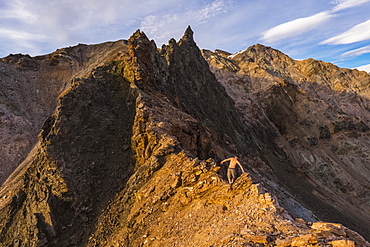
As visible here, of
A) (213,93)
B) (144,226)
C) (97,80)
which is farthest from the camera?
(213,93)

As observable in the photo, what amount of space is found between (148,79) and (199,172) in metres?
11.7

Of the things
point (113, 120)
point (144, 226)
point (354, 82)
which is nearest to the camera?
point (144, 226)

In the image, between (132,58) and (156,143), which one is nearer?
(156,143)

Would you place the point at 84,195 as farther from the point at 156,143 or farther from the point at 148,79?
the point at 148,79

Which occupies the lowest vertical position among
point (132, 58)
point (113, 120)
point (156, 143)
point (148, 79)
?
point (156, 143)

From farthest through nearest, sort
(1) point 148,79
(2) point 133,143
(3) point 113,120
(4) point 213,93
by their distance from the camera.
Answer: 1. (4) point 213,93
2. (1) point 148,79
3. (3) point 113,120
4. (2) point 133,143

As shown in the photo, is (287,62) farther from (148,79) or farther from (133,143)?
(133,143)

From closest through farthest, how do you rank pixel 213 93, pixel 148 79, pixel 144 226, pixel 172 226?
pixel 172 226 → pixel 144 226 → pixel 148 79 → pixel 213 93

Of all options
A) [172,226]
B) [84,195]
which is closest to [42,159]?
[84,195]

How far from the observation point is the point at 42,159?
14844 mm

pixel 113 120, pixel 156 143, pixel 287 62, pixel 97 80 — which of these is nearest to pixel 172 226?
pixel 156 143

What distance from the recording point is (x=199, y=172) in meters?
10.4

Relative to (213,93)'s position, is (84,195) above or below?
below

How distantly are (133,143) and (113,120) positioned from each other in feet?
8.80
